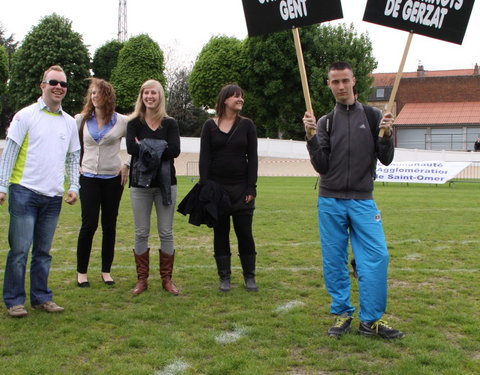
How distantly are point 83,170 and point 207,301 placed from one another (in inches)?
74.9

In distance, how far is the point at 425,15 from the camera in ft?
15.5

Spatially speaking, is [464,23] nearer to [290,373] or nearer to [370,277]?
[370,277]

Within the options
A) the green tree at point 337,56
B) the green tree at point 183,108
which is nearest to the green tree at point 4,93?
the green tree at point 183,108

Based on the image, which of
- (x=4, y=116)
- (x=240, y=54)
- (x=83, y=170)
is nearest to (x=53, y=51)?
(x=4, y=116)

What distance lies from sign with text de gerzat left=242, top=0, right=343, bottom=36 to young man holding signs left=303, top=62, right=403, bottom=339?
48cm

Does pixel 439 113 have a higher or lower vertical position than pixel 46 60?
lower

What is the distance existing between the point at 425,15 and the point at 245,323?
296cm

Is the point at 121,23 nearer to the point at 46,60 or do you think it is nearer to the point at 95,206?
the point at 46,60

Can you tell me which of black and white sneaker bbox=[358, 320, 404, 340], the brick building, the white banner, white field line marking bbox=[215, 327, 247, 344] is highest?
the brick building

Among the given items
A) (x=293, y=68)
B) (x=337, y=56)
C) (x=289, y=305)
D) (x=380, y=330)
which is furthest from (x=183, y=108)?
(x=380, y=330)

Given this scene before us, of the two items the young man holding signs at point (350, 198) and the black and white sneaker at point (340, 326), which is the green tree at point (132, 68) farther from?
the black and white sneaker at point (340, 326)

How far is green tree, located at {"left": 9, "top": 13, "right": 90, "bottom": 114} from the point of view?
162ft

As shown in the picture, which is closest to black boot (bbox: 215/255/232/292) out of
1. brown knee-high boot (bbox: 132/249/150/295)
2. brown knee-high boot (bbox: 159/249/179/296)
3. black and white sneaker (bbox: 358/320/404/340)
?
brown knee-high boot (bbox: 159/249/179/296)

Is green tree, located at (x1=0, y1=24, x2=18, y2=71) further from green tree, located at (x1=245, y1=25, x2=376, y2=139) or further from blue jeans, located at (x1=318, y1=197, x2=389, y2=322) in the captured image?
blue jeans, located at (x1=318, y1=197, x2=389, y2=322)
